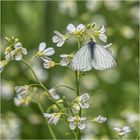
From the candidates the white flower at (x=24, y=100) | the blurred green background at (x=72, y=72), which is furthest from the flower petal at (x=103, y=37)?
the blurred green background at (x=72, y=72)

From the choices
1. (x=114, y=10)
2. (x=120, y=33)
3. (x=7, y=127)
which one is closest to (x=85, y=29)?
(x=7, y=127)

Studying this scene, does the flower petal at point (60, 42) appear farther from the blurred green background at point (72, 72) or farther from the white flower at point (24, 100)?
the blurred green background at point (72, 72)

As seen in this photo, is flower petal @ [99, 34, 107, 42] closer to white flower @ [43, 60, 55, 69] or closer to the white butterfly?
the white butterfly

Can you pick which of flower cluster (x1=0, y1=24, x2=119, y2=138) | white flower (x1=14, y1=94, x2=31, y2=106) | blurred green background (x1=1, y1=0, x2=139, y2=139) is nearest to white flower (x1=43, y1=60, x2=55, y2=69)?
flower cluster (x1=0, y1=24, x2=119, y2=138)

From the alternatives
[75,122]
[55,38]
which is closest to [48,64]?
[55,38]

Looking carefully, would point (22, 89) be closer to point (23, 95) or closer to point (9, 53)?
point (9, 53)

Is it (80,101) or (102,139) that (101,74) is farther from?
(80,101)

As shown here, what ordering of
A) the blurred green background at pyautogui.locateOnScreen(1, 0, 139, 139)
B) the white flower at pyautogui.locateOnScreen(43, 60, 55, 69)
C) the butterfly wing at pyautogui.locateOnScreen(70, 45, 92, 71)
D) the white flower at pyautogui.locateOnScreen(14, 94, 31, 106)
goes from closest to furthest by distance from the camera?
the butterfly wing at pyautogui.locateOnScreen(70, 45, 92, 71) < the white flower at pyautogui.locateOnScreen(43, 60, 55, 69) < the white flower at pyautogui.locateOnScreen(14, 94, 31, 106) < the blurred green background at pyautogui.locateOnScreen(1, 0, 139, 139)
